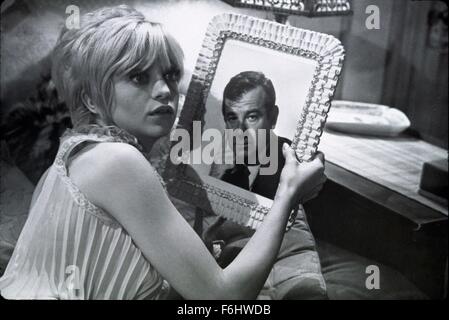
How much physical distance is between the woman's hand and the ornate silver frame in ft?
0.06

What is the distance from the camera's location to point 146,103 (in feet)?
3.22

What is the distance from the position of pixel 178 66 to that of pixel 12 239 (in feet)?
1.81

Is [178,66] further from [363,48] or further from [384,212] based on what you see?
[384,212]

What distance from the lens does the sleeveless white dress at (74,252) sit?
36.2 inches

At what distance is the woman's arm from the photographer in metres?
0.87

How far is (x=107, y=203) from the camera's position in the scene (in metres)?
0.88

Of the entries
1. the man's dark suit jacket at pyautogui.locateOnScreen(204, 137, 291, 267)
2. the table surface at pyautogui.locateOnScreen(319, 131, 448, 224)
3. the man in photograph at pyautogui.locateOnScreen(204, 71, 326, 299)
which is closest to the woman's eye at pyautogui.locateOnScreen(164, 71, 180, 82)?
the man in photograph at pyautogui.locateOnScreen(204, 71, 326, 299)

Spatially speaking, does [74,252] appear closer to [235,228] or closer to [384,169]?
[235,228]

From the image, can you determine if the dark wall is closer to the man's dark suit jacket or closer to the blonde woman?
the blonde woman

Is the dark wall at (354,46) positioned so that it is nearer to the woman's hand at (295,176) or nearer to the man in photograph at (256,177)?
the man in photograph at (256,177)

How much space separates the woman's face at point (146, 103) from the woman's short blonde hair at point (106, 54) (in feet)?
0.05

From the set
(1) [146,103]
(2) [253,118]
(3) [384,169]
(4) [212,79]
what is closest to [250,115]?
(2) [253,118]

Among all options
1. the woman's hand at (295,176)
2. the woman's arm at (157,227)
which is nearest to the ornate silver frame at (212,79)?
the woman's hand at (295,176)

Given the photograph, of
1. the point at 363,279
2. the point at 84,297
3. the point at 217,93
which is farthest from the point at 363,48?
the point at 84,297
